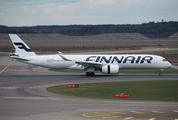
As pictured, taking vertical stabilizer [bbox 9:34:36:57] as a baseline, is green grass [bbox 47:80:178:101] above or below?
below

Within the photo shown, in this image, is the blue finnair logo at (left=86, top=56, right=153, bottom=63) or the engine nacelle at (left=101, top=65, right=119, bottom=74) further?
the blue finnair logo at (left=86, top=56, right=153, bottom=63)

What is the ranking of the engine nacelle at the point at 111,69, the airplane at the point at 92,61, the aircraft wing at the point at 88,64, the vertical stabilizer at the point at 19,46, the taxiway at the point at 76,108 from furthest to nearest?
the vertical stabilizer at the point at 19,46 < the airplane at the point at 92,61 < the aircraft wing at the point at 88,64 < the engine nacelle at the point at 111,69 < the taxiway at the point at 76,108

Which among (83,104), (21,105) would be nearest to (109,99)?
(83,104)

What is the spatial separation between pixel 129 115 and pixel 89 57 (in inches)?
1089

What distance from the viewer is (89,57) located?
45281mm

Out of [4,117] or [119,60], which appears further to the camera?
[119,60]

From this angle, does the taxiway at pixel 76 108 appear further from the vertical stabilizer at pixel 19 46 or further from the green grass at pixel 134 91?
the vertical stabilizer at pixel 19 46

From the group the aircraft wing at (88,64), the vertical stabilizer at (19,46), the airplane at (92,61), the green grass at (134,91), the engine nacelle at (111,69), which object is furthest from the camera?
the vertical stabilizer at (19,46)

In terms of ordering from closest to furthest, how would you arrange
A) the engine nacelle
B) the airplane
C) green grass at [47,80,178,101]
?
green grass at [47,80,178,101], the engine nacelle, the airplane

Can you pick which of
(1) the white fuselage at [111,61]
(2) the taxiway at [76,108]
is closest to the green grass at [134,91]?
(2) the taxiway at [76,108]

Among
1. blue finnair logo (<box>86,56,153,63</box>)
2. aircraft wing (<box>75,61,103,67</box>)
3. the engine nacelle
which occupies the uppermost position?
blue finnair logo (<box>86,56,153,63</box>)

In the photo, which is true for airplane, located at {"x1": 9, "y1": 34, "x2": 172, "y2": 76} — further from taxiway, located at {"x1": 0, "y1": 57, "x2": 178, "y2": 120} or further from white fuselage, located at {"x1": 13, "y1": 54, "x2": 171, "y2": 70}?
taxiway, located at {"x1": 0, "y1": 57, "x2": 178, "y2": 120}

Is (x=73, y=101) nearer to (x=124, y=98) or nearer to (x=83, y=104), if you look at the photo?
(x=83, y=104)

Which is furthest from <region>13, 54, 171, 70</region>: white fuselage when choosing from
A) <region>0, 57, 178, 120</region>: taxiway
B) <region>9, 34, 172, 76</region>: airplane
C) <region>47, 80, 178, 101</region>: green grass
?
<region>0, 57, 178, 120</region>: taxiway
